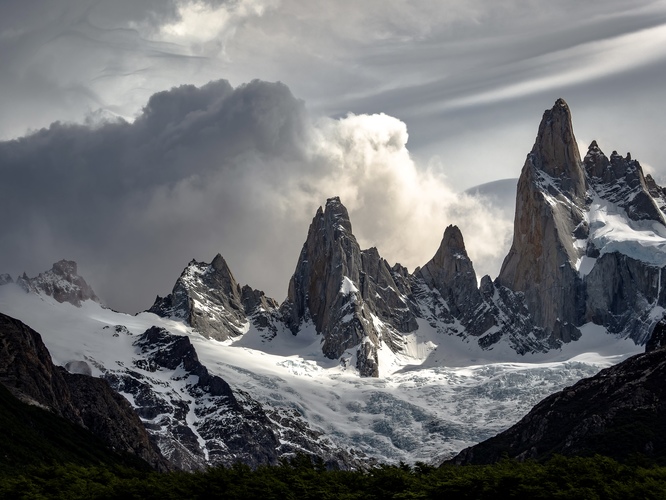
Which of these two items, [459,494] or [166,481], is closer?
[459,494]

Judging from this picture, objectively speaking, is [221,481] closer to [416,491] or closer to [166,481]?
[166,481]

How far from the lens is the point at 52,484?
146250 millimetres

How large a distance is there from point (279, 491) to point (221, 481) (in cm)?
1062

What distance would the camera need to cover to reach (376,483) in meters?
138

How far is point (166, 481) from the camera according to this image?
482 feet

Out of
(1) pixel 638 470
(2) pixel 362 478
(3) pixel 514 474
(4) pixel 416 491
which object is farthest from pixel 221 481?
(1) pixel 638 470

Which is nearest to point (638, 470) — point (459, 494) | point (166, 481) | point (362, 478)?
point (459, 494)

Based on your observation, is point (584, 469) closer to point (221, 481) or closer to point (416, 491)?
point (416, 491)

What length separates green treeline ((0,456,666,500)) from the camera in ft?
414

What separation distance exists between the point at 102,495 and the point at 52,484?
9.18m

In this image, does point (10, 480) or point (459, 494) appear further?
point (10, 480)

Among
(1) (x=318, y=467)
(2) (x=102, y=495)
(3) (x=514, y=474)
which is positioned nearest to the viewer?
(3) (x=514, y=474)

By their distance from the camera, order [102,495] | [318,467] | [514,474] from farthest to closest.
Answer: [318,467]
[102,495]
[514,474]

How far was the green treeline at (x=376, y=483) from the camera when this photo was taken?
414ft
